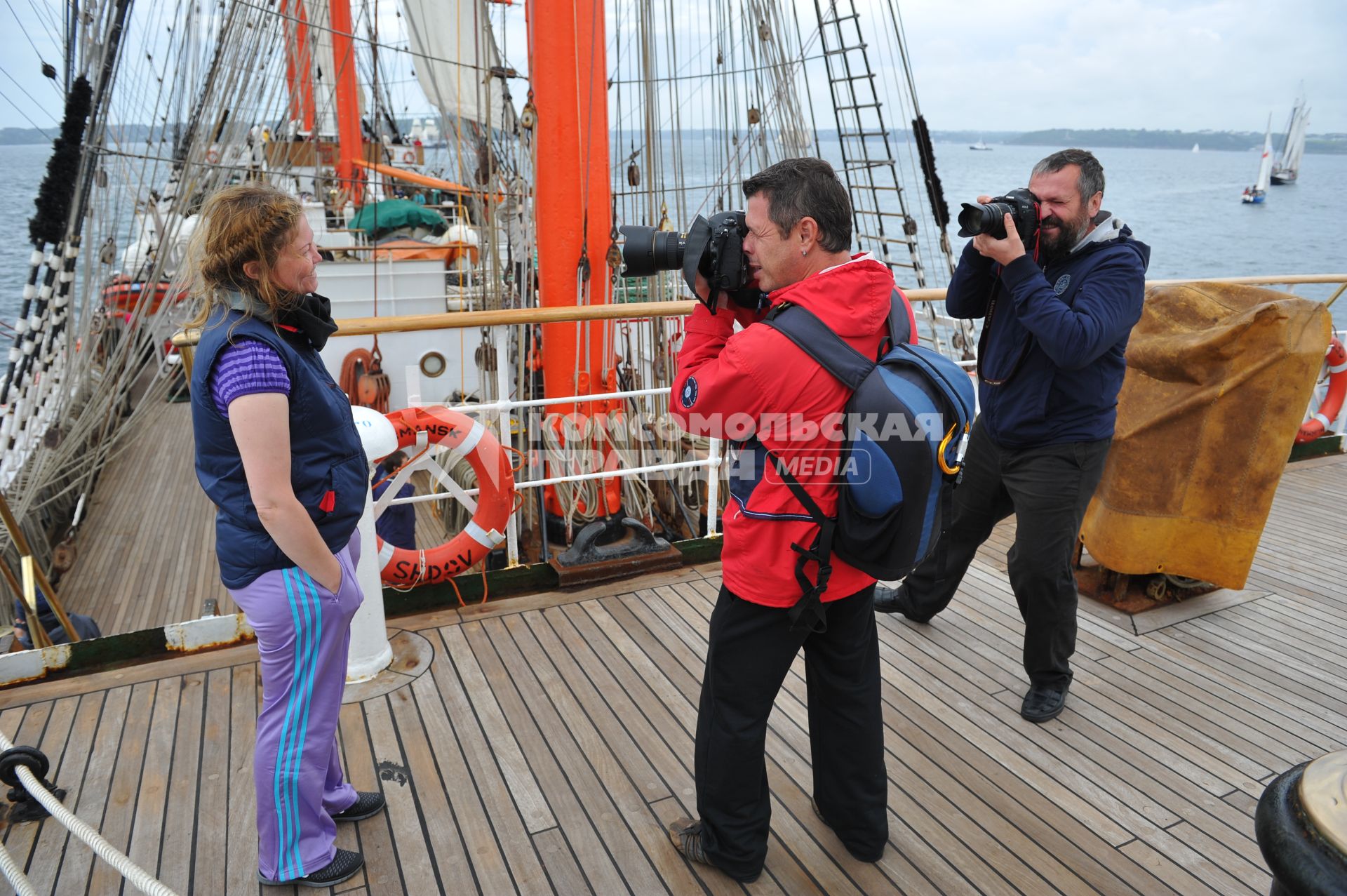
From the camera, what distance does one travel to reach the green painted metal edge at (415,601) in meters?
2.66

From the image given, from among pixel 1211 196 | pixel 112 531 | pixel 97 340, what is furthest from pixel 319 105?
pixel 1211 196

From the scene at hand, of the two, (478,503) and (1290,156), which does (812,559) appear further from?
(1290,156)

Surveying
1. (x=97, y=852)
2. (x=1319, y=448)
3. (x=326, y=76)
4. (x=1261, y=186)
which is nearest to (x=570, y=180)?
(x=97, y=852)

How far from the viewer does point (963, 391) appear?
1.65 metres

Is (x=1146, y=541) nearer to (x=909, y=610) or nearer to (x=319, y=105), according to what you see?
(x=909, y=610)

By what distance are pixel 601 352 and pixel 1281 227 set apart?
59.1m

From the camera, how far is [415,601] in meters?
3.08

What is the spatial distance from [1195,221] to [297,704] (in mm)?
61250

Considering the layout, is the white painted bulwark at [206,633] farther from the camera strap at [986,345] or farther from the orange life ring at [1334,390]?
the orange life ring at [1334,390]

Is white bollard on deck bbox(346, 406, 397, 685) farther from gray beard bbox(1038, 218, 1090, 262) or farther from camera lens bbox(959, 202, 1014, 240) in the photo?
gray beard bbox(1038, 218, 1090, 262)

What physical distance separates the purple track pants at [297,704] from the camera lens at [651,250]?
84cm

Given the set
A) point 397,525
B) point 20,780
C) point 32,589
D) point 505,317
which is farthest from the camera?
point 397,525

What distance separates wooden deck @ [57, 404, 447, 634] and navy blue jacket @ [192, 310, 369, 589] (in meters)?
3.15

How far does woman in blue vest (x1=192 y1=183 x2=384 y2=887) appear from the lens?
1504 mm
